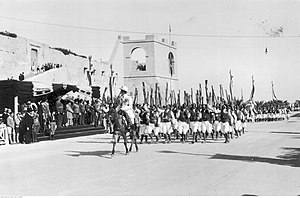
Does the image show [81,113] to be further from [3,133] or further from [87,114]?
[3,133]

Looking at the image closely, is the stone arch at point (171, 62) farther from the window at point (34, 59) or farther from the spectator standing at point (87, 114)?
the spectator standing at point (87, 114)

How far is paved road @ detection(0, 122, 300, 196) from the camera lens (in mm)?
7102

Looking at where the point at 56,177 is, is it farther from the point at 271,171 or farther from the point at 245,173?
the point at 271,171

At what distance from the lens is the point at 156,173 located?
29.3 ft

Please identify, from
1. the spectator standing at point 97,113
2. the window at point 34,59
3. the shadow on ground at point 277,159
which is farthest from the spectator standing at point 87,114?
the shadow on ground at point 277,159

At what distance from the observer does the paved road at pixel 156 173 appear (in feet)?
23.3

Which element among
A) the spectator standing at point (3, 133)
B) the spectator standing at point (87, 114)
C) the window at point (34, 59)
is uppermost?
the window at point (34, 59)

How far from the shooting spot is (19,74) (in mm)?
27844

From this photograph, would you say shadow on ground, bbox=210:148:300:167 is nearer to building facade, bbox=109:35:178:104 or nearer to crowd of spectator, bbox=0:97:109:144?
crowd of spectator, bbox=0:97:109:144

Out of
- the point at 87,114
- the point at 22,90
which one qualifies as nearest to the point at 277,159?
the point at 22,90

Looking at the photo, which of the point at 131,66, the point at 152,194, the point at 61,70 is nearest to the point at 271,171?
the point at 152,194

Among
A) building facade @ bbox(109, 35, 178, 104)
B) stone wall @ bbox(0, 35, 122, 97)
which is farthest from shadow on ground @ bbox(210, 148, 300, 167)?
building facade @ bbox(109, 35, 178, 104)

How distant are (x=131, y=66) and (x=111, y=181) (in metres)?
50.2

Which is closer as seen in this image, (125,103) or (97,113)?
(125,103)
